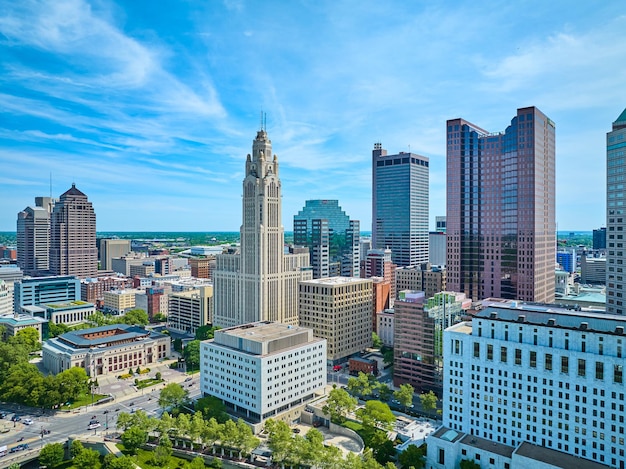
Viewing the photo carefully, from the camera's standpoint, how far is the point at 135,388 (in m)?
138

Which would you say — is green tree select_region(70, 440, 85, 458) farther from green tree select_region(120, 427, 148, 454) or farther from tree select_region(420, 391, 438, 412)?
tree select_region(420, 391, 438, 412)

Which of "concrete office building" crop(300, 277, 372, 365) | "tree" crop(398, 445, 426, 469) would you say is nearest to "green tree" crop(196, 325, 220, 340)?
"concrete office building" crop(300, 277, 372, 365)

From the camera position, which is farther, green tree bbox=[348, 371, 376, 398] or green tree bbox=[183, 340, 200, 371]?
green tree bbox=[183, 340, 200, 371]

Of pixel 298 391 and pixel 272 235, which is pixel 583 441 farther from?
pixel 272 235

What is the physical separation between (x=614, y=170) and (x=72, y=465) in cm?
14515

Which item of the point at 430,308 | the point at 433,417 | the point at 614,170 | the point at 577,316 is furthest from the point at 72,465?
the point at 614,170

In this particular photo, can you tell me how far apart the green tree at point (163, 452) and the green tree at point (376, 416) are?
42.0 metres

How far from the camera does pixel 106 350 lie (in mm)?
150875

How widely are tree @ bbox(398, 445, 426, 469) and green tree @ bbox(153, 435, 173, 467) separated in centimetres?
4755

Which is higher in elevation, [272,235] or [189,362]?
[272,235]

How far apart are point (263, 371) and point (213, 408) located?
48.2 ft

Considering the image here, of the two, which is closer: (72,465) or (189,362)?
(72,465)

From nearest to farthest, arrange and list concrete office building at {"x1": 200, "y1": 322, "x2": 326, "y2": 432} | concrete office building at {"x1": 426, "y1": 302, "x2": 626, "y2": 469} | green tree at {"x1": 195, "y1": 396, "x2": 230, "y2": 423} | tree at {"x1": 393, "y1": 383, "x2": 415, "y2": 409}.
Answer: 1. concrete office building at {"x1": 426, "y1": 302, "x2": 626, "y2": 469}
2. green tree at {"x1": 195, "y1": 396, "x2": 230, "y2": 423}
3. concrete office building at {"x1": 200, "y1": 322, "x2": 326, "y2": 432}
4. tree at {"x1": 393, "y1": 383, "x2": 415, "y2": 409}

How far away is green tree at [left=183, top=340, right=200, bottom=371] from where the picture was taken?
153 meters
